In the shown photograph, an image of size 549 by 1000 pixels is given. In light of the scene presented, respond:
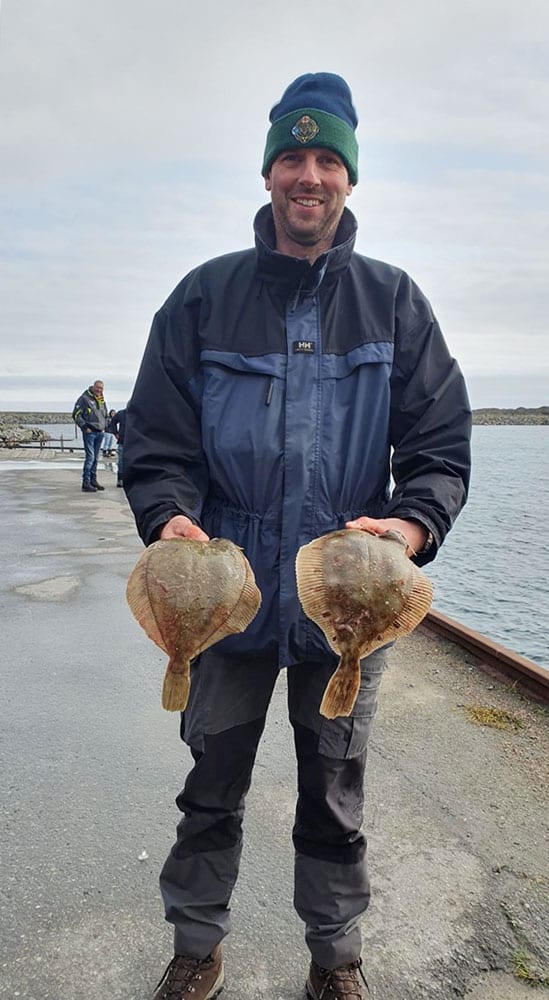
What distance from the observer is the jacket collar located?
2.62m

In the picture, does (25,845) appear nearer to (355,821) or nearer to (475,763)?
(355,821)

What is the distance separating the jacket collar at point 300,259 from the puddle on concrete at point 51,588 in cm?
593

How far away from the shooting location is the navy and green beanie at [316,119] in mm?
2615

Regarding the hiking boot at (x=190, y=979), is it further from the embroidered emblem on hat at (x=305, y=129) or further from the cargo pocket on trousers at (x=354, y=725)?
the embroidered emblem on hat at (x=305, y=129)

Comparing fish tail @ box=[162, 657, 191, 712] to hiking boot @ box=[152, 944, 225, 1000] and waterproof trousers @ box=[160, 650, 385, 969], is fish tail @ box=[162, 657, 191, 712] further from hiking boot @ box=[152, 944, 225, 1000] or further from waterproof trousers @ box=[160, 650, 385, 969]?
hiking boot @ box=[152, 944, 225, 1000]

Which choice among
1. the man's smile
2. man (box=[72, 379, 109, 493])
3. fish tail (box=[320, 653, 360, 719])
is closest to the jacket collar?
the man's smile

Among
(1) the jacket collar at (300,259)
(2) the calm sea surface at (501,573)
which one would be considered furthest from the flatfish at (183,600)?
(2) the calm sea surface at (501,573)

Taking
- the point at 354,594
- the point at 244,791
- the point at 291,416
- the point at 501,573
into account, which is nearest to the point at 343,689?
the point at 354,594

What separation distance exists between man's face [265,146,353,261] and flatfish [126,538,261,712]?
1.21m

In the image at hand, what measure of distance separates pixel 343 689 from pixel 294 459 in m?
0.82

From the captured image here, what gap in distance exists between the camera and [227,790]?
2.71 metres

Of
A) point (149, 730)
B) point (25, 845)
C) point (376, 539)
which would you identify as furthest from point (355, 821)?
point (149, 730)

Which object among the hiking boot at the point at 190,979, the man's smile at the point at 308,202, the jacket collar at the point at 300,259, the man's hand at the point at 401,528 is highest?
the man's smile at the point at 308,202

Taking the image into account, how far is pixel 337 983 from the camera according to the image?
2.62m
